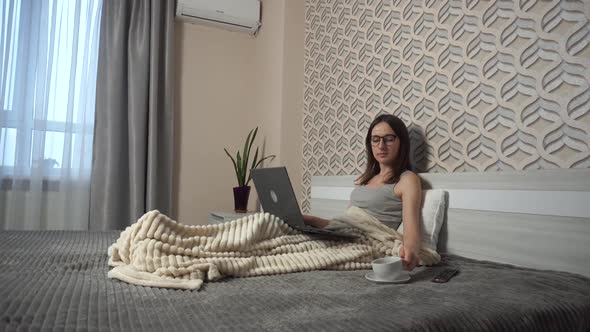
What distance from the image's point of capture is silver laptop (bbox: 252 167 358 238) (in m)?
1.27

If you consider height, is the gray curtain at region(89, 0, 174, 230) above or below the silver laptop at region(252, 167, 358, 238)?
above

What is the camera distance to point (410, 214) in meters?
1.42

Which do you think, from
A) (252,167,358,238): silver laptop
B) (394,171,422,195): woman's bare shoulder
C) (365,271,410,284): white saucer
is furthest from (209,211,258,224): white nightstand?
(365,271,410,284): white saucer

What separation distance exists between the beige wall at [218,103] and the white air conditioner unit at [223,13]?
89 mm

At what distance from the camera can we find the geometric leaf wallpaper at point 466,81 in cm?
119

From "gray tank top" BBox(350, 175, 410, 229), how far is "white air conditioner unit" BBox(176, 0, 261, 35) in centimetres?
231

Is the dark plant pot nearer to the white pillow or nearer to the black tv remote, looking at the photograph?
the white pillow

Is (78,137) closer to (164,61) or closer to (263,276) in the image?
(164,61)

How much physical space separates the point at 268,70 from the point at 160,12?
3.33ft

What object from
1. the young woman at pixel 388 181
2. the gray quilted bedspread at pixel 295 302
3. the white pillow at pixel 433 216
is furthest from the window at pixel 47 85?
the white pillow at pixel 433 216

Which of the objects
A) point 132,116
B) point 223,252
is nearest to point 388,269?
point 223,252

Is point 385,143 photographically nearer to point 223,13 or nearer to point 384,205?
point 384,205

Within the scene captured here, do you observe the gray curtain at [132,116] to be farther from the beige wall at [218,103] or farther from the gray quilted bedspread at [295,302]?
the gray quilted bedspread at [295,302]

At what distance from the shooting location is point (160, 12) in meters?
3.16
